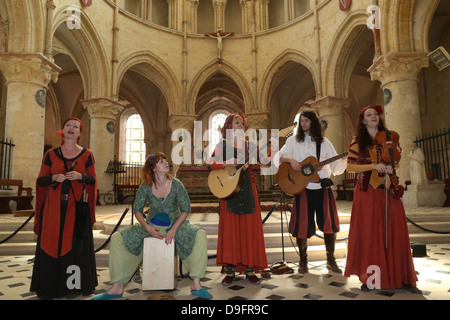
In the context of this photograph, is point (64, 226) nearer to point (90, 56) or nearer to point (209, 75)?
point (90, 56)

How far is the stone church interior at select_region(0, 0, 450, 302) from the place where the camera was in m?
4.14

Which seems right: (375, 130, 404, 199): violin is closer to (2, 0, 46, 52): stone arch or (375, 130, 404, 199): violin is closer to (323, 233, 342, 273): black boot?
(323, 233, 342, 273): black boot

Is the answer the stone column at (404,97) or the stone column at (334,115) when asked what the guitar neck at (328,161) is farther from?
the stone column at (334,115)

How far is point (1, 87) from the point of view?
14.0 m

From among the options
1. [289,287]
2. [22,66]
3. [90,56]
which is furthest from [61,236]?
[90,56]

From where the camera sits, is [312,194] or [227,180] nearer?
[227,180]

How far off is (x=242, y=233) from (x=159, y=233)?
86 cm

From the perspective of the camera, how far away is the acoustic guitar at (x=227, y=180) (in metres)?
3.10

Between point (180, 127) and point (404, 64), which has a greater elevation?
point (404, 64)

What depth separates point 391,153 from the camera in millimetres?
2715

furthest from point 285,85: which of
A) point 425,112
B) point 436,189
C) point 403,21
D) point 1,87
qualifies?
point 1,87

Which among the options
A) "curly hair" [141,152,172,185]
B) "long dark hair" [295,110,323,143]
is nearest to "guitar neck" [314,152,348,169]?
"long dark hair" [295,110,323,143]

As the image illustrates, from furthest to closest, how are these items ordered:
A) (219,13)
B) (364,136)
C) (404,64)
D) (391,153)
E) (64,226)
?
(219,13)
(404,64)
(364,136)
(64,226)
(391,153)
